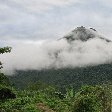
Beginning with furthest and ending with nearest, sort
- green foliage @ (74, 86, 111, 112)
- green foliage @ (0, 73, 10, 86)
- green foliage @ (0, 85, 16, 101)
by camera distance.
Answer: green foliage @ (74, 86, 111, 112)
green foliage @ (0, 85, 16, 101)
green foliage @ (0, 73, 10, 86)

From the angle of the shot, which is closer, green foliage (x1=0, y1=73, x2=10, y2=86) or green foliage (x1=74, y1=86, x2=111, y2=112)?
green foliage (x1=0, y1=73, x2=10, y2=86)

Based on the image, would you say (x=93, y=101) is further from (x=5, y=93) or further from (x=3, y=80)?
(x=3, y=80)

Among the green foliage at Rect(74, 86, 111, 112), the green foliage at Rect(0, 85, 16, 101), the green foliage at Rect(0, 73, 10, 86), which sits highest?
the green foliage at Rect(0, 73, 10, 86)

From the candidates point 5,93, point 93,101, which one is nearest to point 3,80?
point 5,93

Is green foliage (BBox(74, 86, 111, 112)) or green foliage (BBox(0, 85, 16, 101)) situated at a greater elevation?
green foliage (BBox(0, 85, 16, 101))

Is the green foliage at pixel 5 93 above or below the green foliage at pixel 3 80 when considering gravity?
below

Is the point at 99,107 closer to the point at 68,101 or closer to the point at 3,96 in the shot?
the point at 68,101

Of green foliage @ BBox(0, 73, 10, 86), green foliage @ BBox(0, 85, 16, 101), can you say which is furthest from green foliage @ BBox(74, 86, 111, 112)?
green foliage @ BBox(0, 73, 10, 86)

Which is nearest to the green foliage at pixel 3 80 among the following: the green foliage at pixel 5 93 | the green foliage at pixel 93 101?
the green foliage at pixel 5 93

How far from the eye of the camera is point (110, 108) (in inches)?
2229

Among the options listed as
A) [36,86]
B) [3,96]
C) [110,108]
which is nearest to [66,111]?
[110,108]

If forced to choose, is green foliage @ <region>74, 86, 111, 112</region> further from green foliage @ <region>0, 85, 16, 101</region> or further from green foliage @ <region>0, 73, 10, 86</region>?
green foliage @ <region>0, 73, 10, 86</region>

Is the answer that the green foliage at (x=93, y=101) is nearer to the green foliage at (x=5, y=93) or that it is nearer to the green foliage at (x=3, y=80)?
the green foliage at (x=5, y=93)

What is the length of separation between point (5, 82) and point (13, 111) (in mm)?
33011
